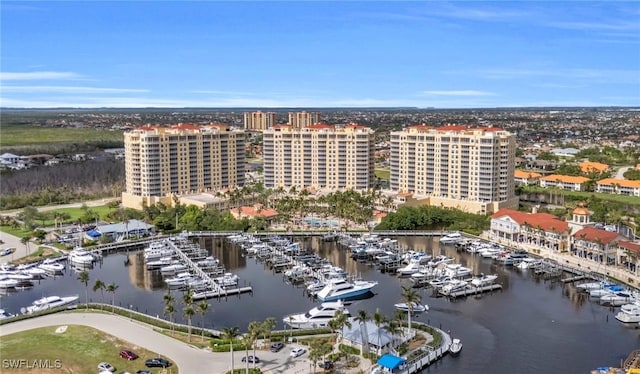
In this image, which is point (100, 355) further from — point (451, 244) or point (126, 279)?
point (451, 244)

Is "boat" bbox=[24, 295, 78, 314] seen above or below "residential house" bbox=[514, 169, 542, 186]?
below

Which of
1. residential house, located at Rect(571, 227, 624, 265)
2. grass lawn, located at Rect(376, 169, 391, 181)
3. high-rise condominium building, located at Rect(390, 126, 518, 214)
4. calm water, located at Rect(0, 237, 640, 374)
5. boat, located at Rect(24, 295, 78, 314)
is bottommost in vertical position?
calm water, located at Rect(0, 237, 640, 374)

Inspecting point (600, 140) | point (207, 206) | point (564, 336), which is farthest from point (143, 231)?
point (600, 140)

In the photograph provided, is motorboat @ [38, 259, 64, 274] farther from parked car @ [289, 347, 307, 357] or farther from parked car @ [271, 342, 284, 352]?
parked car @ [289, 347, 307, 357]

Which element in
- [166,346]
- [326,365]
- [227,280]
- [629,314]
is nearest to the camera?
[326,365]

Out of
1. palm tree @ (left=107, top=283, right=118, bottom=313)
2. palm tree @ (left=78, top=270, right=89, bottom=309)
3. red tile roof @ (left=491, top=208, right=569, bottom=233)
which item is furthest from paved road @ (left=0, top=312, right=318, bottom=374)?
red tile roof @ (left=491, top=208, right=569, bottom=233)

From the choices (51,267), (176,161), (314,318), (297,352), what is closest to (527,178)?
(176,161)

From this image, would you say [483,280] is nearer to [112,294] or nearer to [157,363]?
[157,363]
